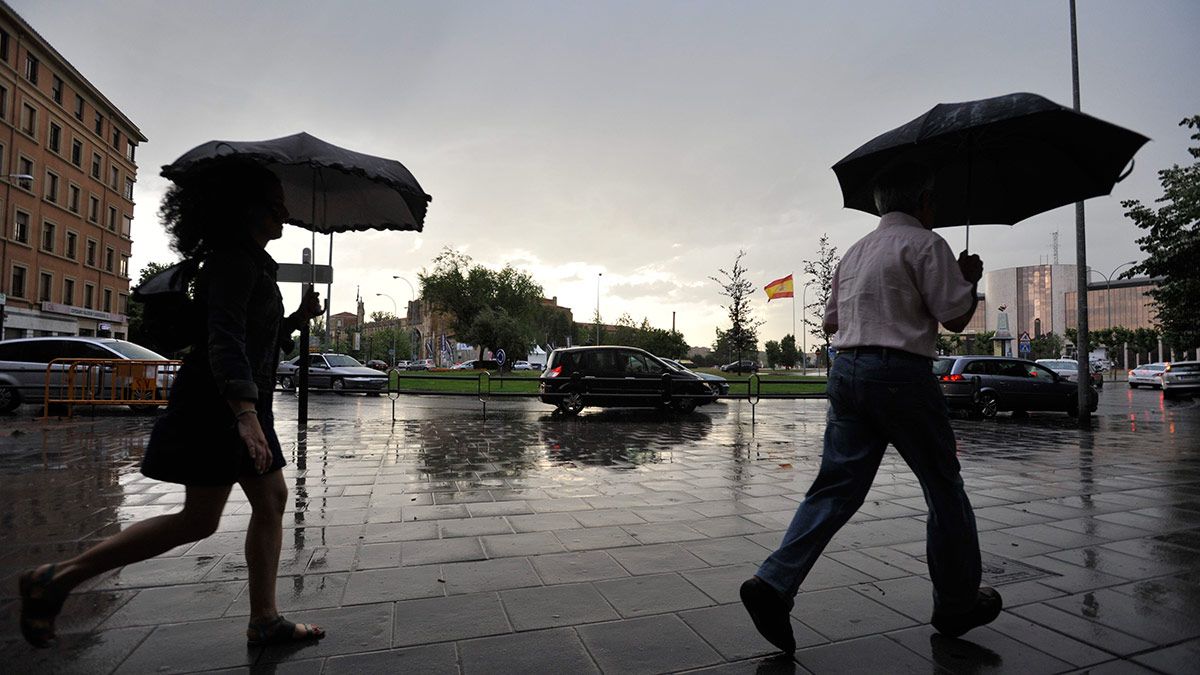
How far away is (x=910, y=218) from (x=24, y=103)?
48.7m

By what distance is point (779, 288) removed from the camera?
26.0 meters

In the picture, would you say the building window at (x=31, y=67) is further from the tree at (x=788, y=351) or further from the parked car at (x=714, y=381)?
the tree at (x=788, y=351)

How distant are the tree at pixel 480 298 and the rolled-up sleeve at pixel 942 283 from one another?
53.4 m

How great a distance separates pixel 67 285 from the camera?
40781 millimetres

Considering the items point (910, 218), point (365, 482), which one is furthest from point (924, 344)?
point (365, 482)

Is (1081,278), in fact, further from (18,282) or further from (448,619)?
(18,282)

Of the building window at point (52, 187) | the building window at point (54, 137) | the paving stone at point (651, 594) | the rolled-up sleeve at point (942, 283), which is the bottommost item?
the paving stone at point (651, 594)

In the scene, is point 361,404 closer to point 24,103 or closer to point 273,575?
point 273,575

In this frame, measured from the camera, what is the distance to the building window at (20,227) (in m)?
35.2

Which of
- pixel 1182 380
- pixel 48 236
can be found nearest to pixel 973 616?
pixel 1182 380

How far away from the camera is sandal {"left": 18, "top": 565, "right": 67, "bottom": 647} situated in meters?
2.23

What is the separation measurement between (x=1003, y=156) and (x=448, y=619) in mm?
3730

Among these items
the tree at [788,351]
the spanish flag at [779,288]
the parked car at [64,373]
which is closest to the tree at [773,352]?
the tree at [788,351]

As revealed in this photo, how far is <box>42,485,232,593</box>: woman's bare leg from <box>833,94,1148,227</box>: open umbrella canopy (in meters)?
3.35
